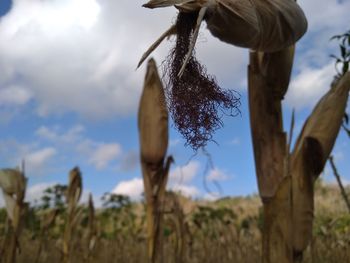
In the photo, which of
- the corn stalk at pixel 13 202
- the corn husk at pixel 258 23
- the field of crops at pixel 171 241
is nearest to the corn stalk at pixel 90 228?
the field of crops at pixel 171 241

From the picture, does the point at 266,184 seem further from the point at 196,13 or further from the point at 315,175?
the point at 196,13

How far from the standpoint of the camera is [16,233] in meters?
1.54

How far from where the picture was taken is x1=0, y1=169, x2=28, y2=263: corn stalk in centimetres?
155

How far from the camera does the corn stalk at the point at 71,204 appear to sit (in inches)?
70.6

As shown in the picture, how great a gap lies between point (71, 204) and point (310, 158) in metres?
1.27

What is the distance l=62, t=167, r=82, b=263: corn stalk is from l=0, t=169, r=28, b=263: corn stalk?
0.22 meters

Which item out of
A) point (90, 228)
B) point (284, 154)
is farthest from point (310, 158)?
point (90, 228)

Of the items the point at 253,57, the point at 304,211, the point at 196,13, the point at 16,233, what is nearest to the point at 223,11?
the point at 196,13

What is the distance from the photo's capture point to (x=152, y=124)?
118 cm

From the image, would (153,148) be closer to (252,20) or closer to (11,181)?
(252,20)

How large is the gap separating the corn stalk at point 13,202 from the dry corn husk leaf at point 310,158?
107 centimetres

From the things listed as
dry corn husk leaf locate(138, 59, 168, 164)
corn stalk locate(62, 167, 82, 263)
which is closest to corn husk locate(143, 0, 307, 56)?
dry corn husk leaf locate(138, 59, 168, 164)

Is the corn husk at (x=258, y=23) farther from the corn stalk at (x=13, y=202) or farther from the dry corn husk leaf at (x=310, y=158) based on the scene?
the corn stalk at (x=13, y=202)

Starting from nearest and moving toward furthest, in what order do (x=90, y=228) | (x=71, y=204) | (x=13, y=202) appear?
(x=13, y=202) < (x=71, y=204) < (x=90, y=228)
